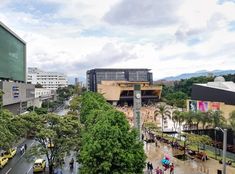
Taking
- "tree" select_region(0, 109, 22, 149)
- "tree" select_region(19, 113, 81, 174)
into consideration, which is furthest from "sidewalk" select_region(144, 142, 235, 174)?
"tree" select_region(0, 109, 22, 149)

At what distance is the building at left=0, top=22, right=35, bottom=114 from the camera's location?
61.6 metres

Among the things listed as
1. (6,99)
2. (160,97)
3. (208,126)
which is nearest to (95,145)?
(208,126)

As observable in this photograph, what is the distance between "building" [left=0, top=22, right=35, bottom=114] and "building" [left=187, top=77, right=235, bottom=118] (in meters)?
35.7

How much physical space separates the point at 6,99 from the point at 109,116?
40.7 meters

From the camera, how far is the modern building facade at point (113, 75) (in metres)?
188

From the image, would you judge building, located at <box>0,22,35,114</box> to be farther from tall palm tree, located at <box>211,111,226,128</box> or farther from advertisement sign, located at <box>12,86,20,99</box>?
tall palm tree, located at <box>211,111,226,128</box>

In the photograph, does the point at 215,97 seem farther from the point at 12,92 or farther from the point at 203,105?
the point at 12,92

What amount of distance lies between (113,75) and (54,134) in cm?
16075

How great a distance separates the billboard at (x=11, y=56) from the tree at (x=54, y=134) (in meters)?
36.4

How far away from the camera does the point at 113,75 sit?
189m

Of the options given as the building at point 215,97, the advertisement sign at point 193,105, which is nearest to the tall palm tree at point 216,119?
the building at point 215,97

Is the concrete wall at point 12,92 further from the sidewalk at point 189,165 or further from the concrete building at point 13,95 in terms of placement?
the sidewalk at point 189,165

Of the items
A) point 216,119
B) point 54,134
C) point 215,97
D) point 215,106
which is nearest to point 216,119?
point 216,119

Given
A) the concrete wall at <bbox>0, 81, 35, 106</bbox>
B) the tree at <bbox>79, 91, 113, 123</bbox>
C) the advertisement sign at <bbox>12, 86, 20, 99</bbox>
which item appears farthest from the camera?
the advertisement sign at <bbox>12, 86, 20, 99</bbox>
